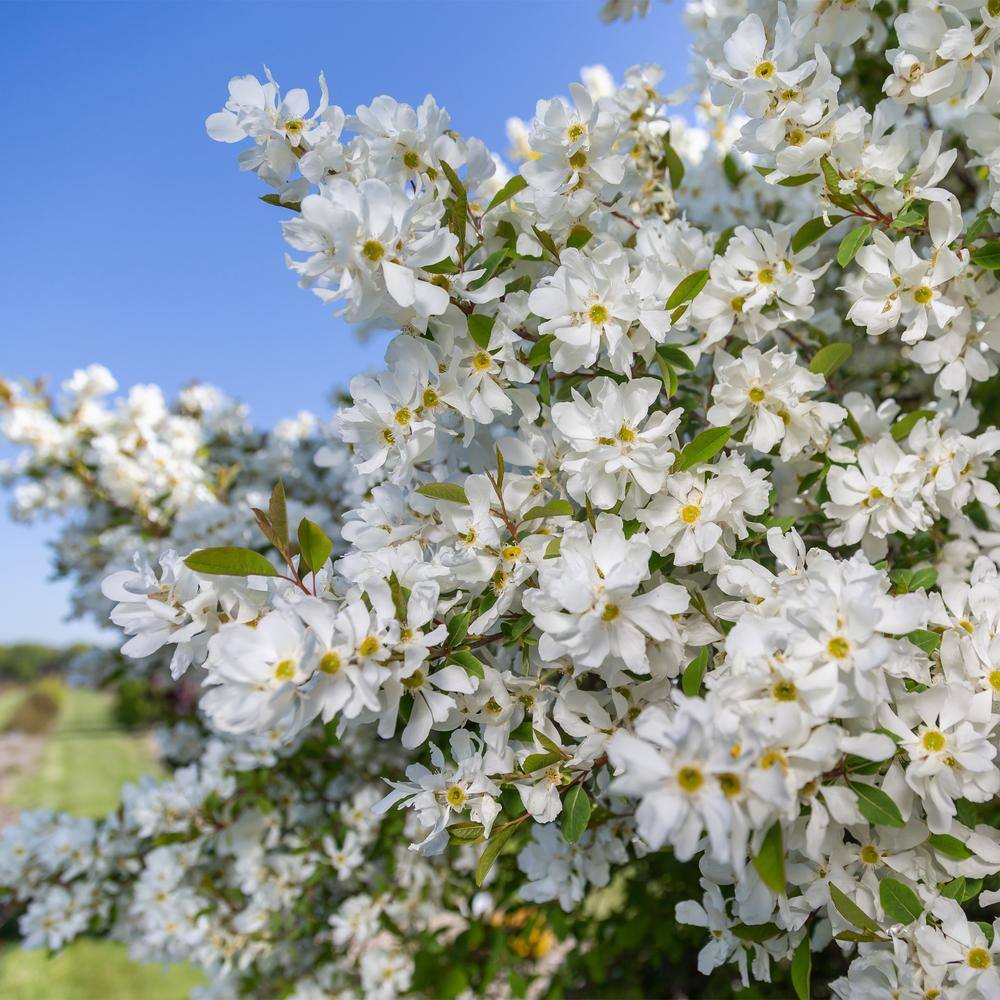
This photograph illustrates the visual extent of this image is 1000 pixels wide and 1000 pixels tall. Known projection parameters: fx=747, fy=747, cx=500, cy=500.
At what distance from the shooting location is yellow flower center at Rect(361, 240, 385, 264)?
44.8 inches

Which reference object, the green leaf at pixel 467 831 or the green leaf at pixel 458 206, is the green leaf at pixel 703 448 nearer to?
the green leaf at pixel 458 206

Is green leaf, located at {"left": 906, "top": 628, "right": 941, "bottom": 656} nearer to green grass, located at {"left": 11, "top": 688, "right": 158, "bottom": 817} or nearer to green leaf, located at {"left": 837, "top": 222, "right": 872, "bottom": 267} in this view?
green leaf, located at {"left": 837, "top": 222, "right": 872, "bottom": 267}

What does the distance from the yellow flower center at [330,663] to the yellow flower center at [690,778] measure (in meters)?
0.47

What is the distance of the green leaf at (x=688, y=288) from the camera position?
138 cm

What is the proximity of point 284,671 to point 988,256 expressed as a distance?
141cm

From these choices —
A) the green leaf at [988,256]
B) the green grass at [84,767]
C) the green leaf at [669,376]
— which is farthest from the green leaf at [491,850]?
the green grass at [84,767]

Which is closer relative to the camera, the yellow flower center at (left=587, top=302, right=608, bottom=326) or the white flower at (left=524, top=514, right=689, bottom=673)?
the white flower at (left=524, top=514, right=689, bottom=673)

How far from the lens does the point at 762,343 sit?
72.0 inches

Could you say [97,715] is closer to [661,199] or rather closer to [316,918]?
[316,918]

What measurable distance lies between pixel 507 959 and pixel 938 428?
1930mm

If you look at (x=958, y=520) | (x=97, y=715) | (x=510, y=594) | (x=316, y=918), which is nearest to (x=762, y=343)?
(x=958, y=520)

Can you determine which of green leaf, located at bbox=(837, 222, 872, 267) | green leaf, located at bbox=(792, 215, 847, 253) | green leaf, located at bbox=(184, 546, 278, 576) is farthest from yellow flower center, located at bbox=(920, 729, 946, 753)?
green leaf, located at bbox=(184, 546, 278, 576)

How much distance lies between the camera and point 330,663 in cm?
102

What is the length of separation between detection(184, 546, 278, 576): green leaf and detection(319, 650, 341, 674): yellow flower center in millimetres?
213
